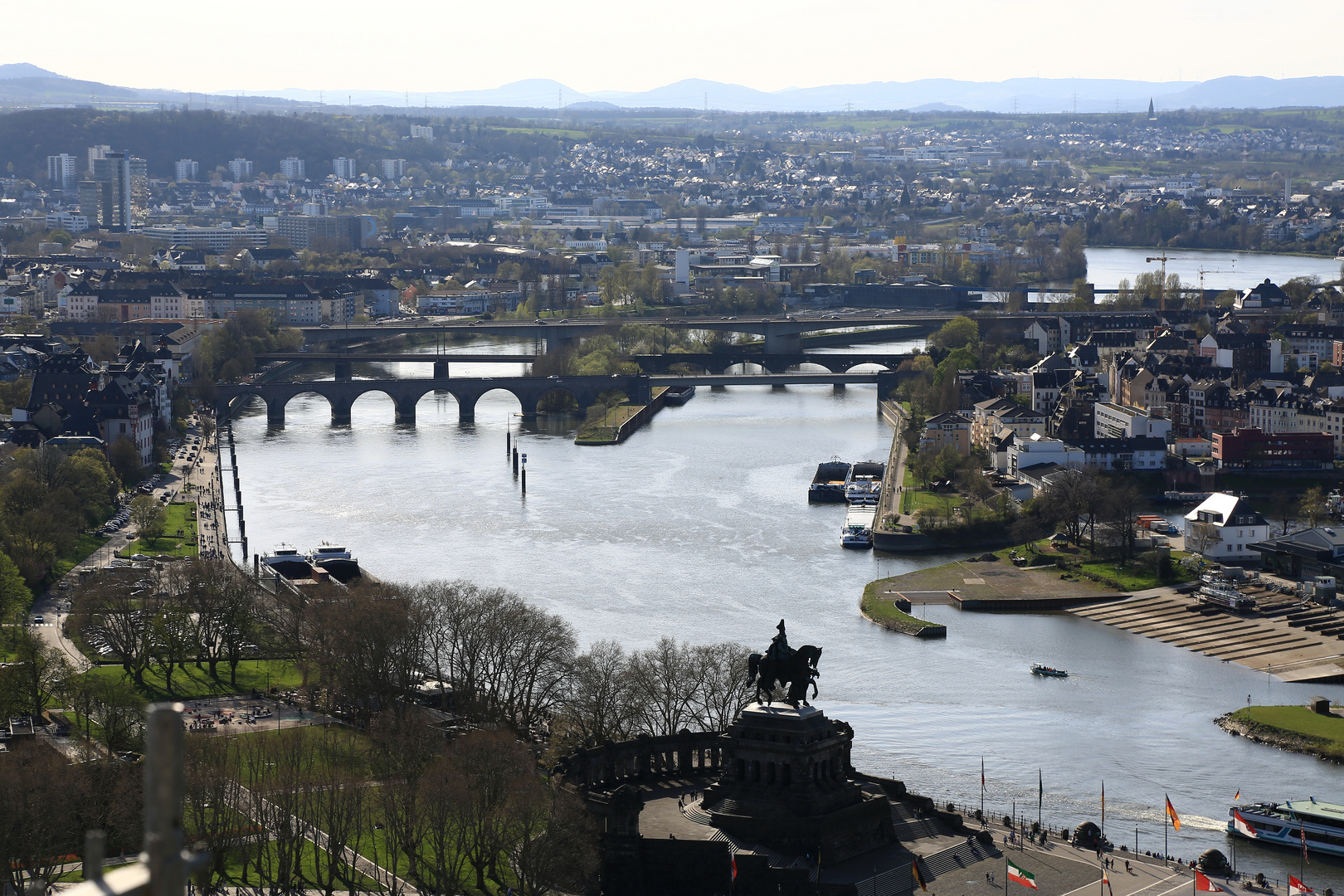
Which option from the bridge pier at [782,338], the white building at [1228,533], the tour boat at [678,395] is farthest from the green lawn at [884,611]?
the bridge pier at [782,338]

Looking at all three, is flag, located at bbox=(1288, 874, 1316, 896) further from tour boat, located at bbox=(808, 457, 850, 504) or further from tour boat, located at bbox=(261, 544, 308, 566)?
tour boat, located at bbox=(808, 457, 850, 504)

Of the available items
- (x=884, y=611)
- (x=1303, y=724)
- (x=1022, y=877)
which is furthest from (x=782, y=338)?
(x=1022, y=877)

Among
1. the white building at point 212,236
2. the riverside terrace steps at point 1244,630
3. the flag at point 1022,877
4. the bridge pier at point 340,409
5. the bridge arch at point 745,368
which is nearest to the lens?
the flag at point 1022,877

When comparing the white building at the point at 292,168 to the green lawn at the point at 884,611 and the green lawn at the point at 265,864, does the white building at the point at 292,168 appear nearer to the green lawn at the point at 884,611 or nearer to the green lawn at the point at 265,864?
the green lawn at the point at 884,611

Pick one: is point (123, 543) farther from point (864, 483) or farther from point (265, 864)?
point (265, 864)

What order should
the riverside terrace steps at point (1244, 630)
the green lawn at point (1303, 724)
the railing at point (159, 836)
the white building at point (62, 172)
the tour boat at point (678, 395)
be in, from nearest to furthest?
the railing at point (159, 836)
the green lawn at point (1303, 724)
the riverside terrace steps at point (1244, 630)
the tour boat at point (678, 395)
the white building at point (62, 172)

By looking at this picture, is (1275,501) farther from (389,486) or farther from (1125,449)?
(389,486)

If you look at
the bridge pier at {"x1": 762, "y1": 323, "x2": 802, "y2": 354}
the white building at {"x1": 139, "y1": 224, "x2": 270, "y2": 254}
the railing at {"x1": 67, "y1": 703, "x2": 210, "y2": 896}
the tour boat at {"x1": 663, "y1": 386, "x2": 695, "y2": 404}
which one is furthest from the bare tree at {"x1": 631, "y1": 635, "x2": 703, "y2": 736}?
the white building at {"x1": 139, "y1": 224, "x2": 270, "y2": 254}
